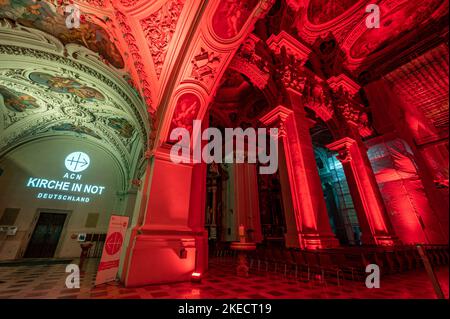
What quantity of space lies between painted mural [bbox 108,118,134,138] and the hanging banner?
6432mm

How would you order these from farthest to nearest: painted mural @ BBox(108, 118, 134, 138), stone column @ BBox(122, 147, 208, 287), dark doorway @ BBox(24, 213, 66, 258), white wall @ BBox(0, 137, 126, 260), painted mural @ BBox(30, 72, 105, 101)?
dark doorway @ BBox(24, 213, 66, 258)
white wall @ BBox(0, 137, 126, 260)
painted mural @ BBox(108, 118, 134, 138)
painted mural @ BBox(30, 72, 105, 101)
stone column @ BBox(122, 147, 208, 287)

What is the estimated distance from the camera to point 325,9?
765 cm

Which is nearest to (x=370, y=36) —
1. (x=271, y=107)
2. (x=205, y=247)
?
(x=271, y=107)

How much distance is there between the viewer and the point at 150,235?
12.4 ft

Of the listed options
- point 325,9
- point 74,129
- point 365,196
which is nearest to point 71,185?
point 74,129

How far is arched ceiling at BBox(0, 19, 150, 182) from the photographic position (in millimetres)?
4918

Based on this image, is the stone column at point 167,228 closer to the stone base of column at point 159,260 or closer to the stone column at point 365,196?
the stone base of column at point 159,260

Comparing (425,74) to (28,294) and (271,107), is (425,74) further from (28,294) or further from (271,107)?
(28,294)

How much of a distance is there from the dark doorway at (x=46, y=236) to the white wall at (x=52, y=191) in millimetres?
248

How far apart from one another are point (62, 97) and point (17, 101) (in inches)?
81.9

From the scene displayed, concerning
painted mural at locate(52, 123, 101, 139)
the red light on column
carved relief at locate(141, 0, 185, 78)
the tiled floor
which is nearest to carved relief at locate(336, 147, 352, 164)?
the tiled floor

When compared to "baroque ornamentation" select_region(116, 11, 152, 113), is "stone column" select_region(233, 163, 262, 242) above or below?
below

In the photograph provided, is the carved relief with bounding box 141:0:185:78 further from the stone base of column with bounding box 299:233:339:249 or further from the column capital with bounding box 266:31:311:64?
the stone base of column with bounding box 299:233:339:249

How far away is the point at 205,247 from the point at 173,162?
8.06 ft
